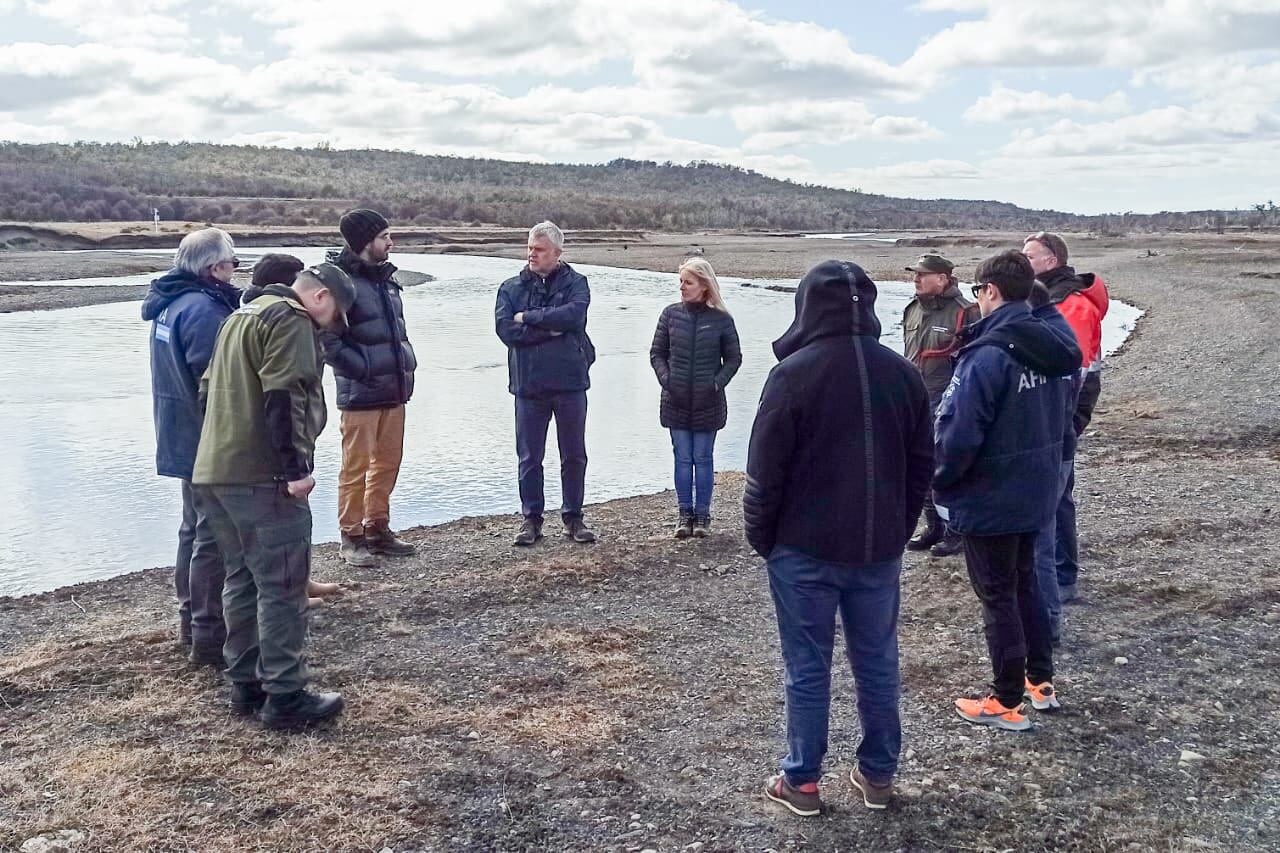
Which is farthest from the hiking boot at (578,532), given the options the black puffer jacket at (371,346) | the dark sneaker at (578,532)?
the black puffer jacket at (371,346)

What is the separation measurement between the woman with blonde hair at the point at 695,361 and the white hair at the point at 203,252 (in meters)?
2.69

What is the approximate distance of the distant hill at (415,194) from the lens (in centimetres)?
7500

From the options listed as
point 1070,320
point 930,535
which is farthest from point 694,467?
point 1070,320

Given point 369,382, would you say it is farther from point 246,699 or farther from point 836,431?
point 836,431

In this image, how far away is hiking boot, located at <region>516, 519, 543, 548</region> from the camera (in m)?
7.29

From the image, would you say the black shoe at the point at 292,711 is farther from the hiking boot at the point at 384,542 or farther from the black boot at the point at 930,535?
the black boot at the point at 930,535

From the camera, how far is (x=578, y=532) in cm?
732

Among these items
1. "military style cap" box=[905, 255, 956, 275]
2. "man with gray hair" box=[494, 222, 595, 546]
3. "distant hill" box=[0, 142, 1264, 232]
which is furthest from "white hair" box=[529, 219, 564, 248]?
"distant hill" box=[0, 142, 1264, 232]

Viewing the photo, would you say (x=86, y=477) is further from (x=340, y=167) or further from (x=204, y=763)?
(x=340, y=167)

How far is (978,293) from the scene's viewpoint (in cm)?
433

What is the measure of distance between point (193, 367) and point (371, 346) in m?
1.61

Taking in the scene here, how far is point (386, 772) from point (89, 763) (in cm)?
107

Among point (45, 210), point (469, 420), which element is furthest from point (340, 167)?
→ point (469, 420)

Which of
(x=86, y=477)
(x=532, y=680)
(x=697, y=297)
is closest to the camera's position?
(x=532, y=680)
